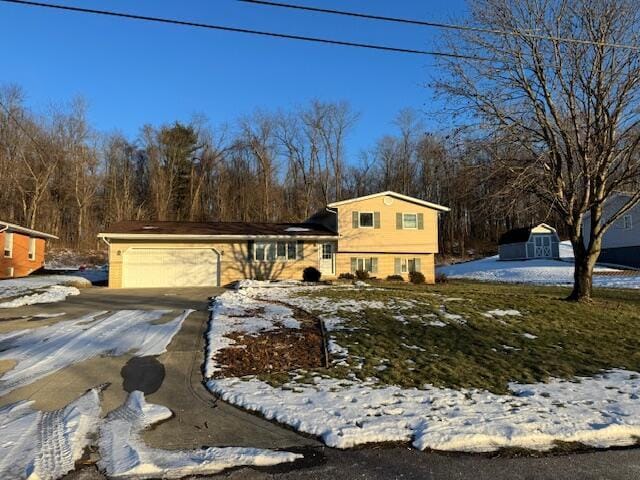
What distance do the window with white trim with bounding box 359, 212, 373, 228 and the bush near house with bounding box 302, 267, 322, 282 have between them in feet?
13.6

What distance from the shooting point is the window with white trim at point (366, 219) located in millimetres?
28812

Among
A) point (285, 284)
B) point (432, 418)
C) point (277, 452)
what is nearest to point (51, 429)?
point (277, 452)

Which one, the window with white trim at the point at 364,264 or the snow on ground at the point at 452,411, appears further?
the window with white trim at the point at 364,264

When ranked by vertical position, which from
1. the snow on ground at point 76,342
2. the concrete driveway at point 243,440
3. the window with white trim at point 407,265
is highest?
the window with white trim at point 407,265

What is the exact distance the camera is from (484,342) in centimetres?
1091

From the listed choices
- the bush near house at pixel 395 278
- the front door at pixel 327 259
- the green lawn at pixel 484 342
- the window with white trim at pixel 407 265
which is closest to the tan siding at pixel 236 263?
the front door at pixel 327 259

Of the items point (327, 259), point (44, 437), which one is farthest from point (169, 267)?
point (44, 437)

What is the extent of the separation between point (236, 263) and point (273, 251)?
→ 211 centimetres

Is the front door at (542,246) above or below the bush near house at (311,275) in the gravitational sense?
above

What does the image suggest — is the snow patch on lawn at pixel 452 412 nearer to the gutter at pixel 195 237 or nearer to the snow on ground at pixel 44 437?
the snow on ground at pixel 44 437

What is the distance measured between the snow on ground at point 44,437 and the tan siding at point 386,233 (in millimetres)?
22229

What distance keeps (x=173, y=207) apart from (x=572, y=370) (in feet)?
162

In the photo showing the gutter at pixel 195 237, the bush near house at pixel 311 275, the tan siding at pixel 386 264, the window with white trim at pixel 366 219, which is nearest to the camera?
the gutter at pixel 195 237

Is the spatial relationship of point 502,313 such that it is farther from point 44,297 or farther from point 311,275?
point 44,297
